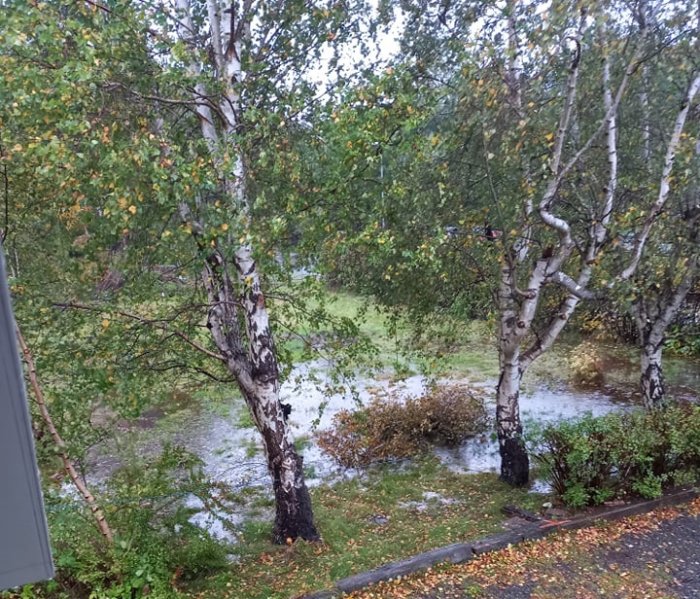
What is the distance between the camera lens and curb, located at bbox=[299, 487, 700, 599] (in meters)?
5.14

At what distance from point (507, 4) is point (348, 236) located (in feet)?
10.5

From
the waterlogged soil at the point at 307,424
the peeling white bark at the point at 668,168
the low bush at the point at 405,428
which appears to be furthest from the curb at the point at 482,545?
the low bush at the point at 405,428

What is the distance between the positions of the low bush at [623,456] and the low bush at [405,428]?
10.8ft

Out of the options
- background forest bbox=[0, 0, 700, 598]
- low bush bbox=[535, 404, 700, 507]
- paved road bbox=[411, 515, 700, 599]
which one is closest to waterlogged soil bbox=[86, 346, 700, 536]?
background forest bbox=[0, 0, 700, 598]

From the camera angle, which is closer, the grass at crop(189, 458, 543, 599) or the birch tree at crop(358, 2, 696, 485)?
the grass at crop(189, 458, 543, 599)

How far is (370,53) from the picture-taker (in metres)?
6.39

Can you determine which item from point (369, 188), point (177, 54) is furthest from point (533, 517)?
point (177, 54)

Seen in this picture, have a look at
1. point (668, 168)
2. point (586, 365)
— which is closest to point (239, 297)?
point (668, 168)

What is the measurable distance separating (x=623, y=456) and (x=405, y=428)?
4198mm

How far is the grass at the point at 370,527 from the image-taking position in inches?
217

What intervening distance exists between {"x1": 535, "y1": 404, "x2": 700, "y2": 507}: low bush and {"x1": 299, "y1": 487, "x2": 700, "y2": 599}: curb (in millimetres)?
171

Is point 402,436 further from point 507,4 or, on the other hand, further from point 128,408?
point 507,4

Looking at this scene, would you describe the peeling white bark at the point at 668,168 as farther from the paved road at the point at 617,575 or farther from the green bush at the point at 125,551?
the green bush at the point at 125,551

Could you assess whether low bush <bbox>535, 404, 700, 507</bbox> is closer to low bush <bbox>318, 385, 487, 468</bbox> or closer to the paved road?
the paved road
